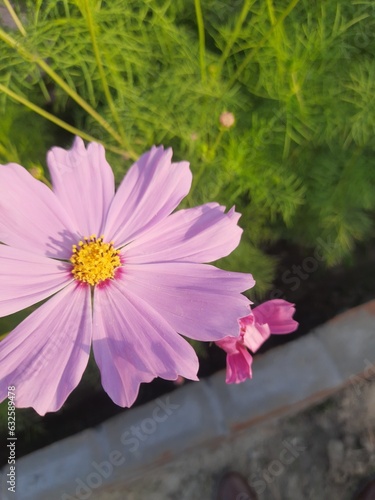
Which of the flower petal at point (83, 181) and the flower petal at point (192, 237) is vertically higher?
the flower petal at point (83, 181)

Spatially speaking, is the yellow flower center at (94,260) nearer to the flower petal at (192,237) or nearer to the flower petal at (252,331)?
the flower petal at (192,237)

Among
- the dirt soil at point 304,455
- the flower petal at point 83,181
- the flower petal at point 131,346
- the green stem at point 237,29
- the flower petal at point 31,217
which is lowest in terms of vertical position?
the dirt soil at point 304,455

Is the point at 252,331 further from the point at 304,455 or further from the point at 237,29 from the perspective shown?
the point at 304,455

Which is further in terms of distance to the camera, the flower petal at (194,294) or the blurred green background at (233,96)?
the blurred green background at (233,96)

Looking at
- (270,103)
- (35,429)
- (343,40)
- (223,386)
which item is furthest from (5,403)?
(343,40)

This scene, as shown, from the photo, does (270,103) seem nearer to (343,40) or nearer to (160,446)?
(343,40)

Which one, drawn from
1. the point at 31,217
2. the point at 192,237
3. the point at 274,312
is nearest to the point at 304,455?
the point at 274,312

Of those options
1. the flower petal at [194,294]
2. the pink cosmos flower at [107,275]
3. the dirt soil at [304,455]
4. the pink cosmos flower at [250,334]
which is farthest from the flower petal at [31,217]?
the dirt soil at [304,455]

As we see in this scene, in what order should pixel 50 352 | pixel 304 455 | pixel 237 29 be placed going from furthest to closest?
pixel 304 455 < pixel 237 29 < pixel 50 352
